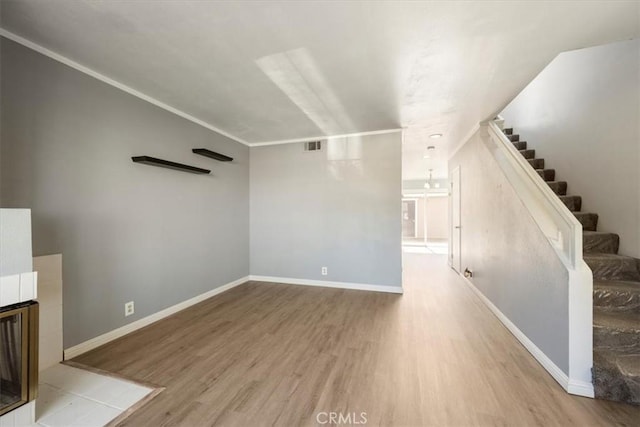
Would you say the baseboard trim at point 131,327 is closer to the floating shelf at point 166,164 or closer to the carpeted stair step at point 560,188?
the floating shelf at point 166,164

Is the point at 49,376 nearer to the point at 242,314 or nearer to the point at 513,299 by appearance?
the point at 242,314

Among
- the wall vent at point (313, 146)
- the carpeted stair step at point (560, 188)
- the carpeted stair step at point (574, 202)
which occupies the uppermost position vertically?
the wall vent at point (313, 146)

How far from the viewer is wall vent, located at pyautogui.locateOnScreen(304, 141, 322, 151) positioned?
4.28 metres

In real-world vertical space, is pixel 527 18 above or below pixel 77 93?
above

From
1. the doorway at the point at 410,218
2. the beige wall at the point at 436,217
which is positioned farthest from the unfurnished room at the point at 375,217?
the beige wall at the point at 436,217

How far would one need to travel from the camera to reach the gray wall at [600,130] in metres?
A: 2.26

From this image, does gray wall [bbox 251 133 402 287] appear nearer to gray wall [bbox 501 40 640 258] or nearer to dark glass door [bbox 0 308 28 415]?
gray wall [bbox 501 40 640 258]

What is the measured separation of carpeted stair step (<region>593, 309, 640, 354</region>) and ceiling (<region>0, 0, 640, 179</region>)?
2108 millimetres

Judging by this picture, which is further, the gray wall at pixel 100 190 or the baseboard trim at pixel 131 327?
the baseboard trim at pixel 131 327

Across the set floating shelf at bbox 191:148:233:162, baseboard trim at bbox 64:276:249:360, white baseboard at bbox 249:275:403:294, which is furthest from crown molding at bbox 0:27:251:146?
white baseboard at bbox 249:275:403:294

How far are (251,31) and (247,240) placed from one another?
11.3 ft

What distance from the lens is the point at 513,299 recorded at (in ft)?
8.50

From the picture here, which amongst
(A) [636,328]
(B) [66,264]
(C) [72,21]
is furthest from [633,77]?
(B) [66,264]

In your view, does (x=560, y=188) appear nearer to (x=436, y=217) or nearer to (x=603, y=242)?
(x=603, y=242)
